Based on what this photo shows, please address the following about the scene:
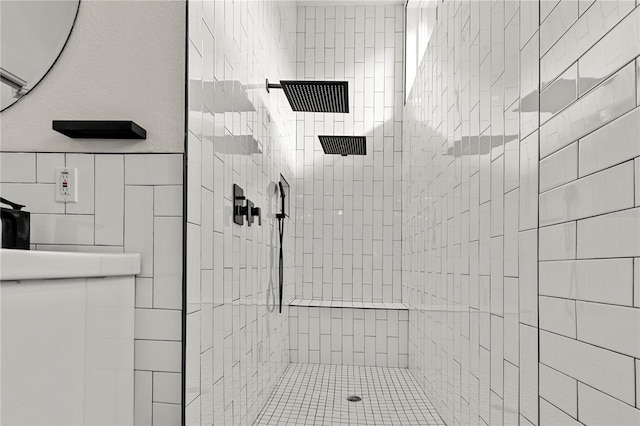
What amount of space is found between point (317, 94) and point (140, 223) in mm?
1516

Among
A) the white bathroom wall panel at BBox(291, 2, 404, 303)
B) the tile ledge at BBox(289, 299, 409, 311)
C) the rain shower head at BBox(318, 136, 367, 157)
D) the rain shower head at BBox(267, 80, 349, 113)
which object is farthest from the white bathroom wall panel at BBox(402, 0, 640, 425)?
the white bathroom wall panel at BBox(291, 2, 404, 303)

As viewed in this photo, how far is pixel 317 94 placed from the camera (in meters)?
2.82

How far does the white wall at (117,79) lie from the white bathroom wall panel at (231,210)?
6 cm

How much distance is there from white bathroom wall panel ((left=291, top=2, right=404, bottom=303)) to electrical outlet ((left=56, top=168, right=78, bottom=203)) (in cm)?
320

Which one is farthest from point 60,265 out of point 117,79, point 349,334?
point 349,334

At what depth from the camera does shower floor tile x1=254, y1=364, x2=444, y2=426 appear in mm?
2814

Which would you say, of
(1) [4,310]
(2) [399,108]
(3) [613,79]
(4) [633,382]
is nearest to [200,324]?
(1) [4,310]

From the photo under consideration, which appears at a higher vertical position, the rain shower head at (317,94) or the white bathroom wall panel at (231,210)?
the rain shower head at (317,94)

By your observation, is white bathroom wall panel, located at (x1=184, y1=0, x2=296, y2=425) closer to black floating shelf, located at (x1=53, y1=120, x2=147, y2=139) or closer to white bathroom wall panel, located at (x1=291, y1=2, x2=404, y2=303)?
black floating shelf, located at (x1=53, y1=120, x2=147, y2=139)

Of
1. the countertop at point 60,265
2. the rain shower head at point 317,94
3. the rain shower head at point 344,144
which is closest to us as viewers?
the countertop at point 60,265

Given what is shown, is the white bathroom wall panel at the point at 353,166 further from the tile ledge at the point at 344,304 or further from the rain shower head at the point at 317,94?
the rain shower head at the point at 317,94

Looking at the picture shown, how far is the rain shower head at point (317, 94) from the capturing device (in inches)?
104

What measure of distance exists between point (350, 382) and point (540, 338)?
236cm

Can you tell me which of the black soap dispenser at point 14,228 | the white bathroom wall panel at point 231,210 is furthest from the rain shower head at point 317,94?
the black soap dispenser at point 14,228
